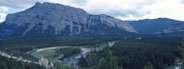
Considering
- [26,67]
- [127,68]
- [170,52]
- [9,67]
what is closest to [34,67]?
[26,67]

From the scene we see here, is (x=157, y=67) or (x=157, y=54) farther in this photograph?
(x=157, y=54)

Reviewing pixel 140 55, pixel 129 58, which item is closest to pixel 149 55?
pixel 140 55

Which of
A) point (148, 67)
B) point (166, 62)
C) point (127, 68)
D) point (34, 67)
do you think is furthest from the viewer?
point (166, 62)

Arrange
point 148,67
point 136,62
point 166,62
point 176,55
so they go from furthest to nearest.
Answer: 1. point 176,55
2. point 166,62
3. point 136,62
4. point 148,67

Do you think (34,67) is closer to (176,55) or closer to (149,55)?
(149,55)

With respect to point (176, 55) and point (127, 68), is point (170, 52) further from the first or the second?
point (127, 68)

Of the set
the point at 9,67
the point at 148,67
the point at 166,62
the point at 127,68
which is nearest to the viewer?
→ the point at 148,67

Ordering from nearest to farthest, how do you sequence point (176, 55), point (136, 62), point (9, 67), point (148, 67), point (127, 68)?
point (148, 67), point (9, 67), point (127, 68), point (136, 62), point (176, 55)

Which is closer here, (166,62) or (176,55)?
(166,62)

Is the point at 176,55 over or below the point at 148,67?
below
